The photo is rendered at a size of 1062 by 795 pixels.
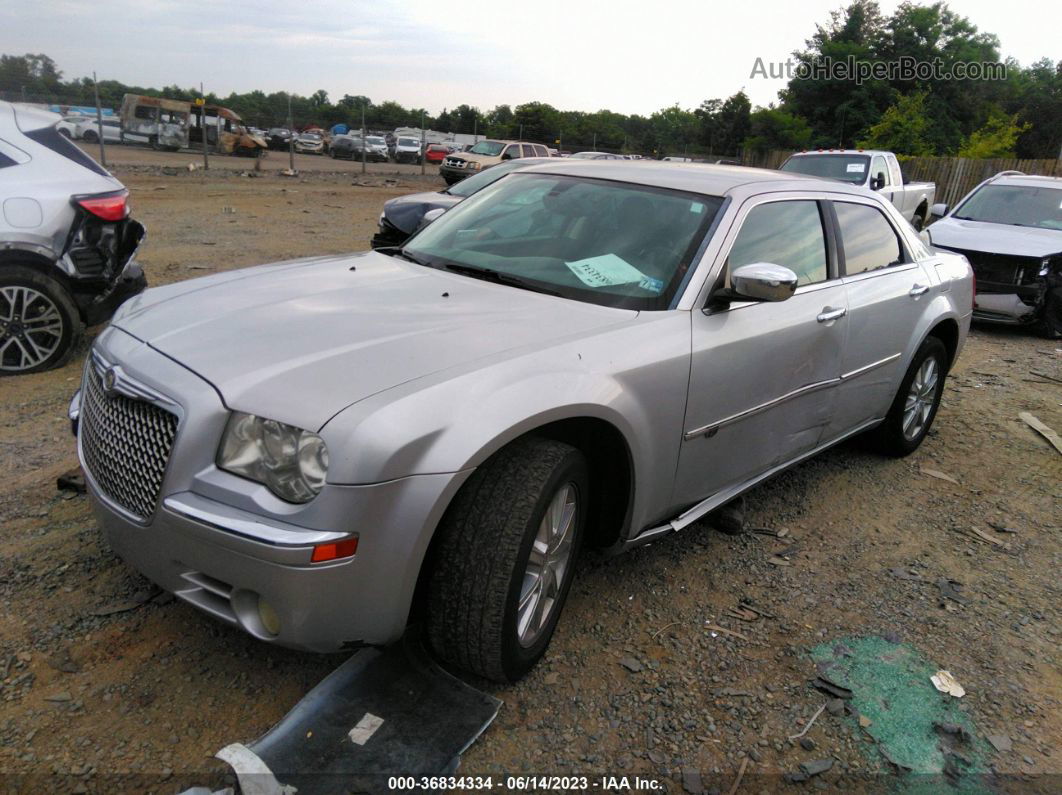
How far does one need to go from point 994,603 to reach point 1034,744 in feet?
3.17

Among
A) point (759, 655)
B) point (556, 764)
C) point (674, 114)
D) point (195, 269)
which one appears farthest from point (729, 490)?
point (674, 114)

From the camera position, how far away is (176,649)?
2.76 meters

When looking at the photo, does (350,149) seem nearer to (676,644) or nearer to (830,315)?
(830,315)

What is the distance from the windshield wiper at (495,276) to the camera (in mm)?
3262

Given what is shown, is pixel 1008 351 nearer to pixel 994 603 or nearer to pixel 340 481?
pixel 994 603

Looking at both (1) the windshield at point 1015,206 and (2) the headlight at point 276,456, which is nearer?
(2) the headlight at point 276,456

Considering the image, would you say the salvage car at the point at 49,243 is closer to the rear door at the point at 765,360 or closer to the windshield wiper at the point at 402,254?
the windshield wiper at the point at 402,254

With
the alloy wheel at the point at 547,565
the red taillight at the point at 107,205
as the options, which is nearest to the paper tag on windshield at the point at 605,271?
the alloy wheel at the point at 547,565

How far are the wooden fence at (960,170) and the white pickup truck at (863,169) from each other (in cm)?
817

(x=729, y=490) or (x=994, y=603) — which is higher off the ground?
(x=729, y=490)

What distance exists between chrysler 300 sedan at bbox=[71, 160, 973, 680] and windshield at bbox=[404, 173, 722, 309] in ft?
0.04

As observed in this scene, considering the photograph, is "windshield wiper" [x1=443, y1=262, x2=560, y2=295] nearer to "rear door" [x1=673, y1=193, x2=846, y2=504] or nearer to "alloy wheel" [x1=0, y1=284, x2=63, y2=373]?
"rear door" [x1=673, y1=193, x2=846, y2=504]

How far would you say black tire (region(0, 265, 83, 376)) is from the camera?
17.2 feet

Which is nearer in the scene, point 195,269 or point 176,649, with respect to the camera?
point 176,649
